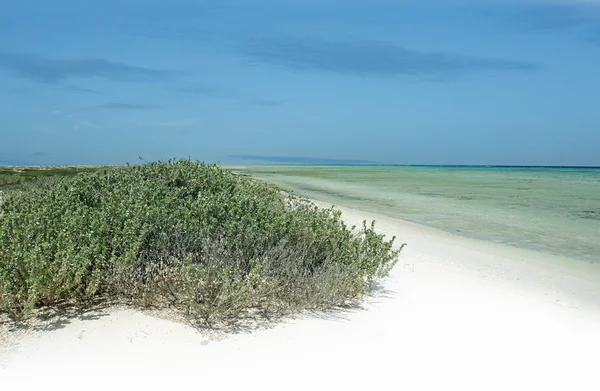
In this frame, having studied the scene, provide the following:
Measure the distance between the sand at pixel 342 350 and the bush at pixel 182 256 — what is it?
341 millimetres

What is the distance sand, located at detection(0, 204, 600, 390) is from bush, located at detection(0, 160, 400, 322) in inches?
13.4

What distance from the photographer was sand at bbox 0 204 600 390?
415 cm

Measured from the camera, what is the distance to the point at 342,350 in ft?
15.6

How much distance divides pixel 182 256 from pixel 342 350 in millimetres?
2371

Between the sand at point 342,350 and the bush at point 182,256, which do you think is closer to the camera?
the sand at point 342,350

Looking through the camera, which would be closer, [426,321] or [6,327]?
[6,327]

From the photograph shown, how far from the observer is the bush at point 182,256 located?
502cm

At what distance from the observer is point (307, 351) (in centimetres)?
468

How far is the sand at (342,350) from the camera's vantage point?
13.6 ft

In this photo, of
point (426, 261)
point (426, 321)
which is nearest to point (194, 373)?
point (426, 321)

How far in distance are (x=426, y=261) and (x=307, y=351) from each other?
569 cm

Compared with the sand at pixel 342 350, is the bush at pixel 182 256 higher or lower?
higher

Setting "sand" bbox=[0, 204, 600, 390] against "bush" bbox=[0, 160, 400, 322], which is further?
"bush" bbox=[0, 160, 400, 322]

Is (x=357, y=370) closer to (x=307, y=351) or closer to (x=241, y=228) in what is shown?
(x=307, y=351)
